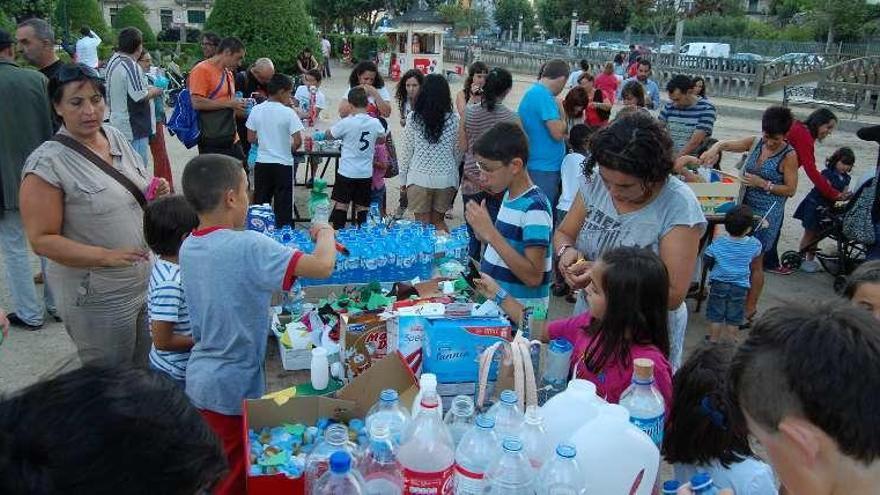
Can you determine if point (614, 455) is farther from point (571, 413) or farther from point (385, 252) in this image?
point (385, 252)

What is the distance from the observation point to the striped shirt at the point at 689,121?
22.1 ft

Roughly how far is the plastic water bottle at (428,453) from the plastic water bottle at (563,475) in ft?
0.90

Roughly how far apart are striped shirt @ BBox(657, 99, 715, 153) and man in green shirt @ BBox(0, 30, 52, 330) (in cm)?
550

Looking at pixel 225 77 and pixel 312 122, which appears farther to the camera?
pixel 312 122

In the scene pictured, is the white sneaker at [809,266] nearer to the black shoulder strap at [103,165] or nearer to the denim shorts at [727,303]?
the denim shorts at [727,303]

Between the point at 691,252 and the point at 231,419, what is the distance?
1.89 metres

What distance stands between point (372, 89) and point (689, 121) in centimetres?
331

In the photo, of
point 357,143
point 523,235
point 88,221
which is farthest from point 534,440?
point 357,143

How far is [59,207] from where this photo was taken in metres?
2.86

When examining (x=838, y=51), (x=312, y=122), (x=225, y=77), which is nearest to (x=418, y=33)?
(x=312, y=122)

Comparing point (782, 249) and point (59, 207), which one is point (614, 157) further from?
point (782, 249)

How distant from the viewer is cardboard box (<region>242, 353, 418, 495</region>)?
2.19 metres

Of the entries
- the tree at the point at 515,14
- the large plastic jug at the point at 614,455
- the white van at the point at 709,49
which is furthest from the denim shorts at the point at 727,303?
the tree at the point at 515,14

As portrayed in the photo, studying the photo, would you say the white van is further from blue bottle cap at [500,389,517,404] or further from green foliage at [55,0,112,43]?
blue bottle cap at [500,389,517,404]
